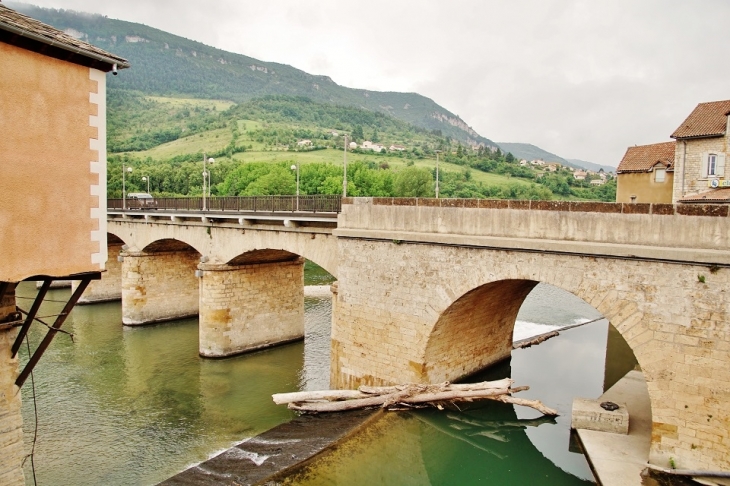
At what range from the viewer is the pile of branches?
1384 cm

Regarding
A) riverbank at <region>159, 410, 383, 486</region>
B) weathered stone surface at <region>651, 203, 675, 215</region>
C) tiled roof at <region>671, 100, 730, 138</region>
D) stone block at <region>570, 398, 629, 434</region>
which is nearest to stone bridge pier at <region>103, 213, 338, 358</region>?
riverbank at <region>159, 410, 383, 486</region>

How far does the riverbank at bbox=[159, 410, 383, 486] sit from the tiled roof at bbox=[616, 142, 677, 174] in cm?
2079

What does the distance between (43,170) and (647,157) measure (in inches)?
1113

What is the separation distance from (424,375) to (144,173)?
5707 centimetres

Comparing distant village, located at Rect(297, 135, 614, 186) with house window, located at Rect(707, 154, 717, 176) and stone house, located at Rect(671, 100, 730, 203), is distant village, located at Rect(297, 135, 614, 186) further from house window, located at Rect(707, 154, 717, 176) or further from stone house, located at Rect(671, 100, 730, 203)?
house window, located at Rect(707, 154, 717, 176)

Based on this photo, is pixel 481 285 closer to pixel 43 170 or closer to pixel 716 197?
pixel 43 170

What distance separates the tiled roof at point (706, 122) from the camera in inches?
899

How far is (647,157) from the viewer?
27797mm

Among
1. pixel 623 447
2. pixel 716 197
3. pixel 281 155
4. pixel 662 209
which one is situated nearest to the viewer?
pixel 662 209

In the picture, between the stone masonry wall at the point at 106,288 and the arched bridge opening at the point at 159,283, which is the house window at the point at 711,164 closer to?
the arched bridge opening at the point at 159,283

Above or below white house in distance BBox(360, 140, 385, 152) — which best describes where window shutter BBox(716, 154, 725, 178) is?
below

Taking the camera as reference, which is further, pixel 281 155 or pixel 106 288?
pixel 281 155

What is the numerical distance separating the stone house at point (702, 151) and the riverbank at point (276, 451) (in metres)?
17.0

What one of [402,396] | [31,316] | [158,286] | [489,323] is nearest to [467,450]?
[402,396]
